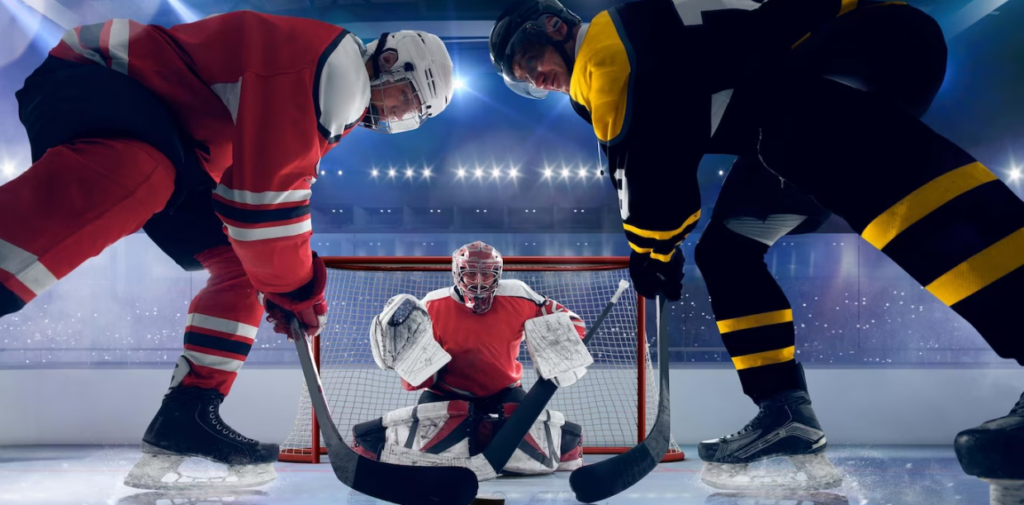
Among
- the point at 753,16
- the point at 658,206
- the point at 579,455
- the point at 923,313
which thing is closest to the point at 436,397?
the point at 579,455

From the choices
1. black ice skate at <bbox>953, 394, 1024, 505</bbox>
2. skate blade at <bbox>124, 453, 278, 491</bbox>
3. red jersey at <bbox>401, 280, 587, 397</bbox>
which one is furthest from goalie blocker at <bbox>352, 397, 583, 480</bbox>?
black ice skate at <bbox>953, 394, 1024, 505</bbox>

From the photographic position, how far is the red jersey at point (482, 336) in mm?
2725

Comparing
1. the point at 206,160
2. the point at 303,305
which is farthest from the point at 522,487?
the point at 206,160

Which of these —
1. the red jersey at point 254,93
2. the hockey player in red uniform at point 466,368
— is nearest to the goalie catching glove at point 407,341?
the hockey player in red uniform at point 466,368

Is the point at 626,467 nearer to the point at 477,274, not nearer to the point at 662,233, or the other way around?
the point at 662,233

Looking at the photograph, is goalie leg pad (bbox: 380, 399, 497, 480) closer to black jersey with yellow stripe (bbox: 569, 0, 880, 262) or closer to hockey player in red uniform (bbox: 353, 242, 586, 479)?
hockey player in red uniform (bbox: 353, 242, 586, 479)

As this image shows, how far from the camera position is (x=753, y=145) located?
1.42 m

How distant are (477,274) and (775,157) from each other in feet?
5.29

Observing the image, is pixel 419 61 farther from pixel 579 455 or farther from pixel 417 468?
pixel 579 455

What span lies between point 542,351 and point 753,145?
1.07m

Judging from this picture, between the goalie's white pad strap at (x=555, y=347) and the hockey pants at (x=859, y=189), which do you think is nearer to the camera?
the hockey pants at (x=859, y=189)

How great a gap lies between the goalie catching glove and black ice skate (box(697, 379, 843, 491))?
1120 mm

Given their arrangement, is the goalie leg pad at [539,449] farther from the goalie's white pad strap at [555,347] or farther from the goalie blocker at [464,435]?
the goalie's white pad strap at [555,347]

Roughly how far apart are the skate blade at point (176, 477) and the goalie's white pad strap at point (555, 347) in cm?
88
